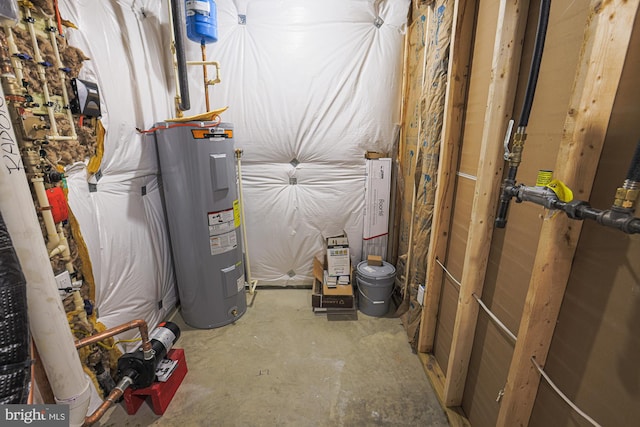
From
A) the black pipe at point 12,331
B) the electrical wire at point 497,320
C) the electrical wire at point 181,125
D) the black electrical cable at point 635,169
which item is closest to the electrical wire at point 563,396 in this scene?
the electrical wire at point 497,320

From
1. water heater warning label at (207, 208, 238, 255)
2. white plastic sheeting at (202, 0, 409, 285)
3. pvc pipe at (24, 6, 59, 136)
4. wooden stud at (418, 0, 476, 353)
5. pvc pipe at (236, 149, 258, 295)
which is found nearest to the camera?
pvc pipe at (24, 6, 59, 136)

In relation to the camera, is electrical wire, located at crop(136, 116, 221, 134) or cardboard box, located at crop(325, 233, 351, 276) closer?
electrical wire, located at crop(136, 116, 221, 134)

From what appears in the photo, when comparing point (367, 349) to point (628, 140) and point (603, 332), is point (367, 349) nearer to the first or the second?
point (603, 332)

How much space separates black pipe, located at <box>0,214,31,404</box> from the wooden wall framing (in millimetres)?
1442

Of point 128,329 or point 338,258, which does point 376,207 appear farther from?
point 128,329

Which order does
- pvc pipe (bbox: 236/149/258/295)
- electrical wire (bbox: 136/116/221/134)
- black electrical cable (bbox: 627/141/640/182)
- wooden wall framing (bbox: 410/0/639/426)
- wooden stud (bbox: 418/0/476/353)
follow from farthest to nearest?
1. pvc pipe (bbox: 236/149/258/295)
2. electrical wire (bbox: 136/116/221/134)
3. wooden stud (bbox: 418/0/476/353)
4. wooden wall framing (bbox: 410/0/639/426)
5. black electrical cable (bbox: 627/141/640/182)

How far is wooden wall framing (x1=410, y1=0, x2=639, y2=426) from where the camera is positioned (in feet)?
2.24

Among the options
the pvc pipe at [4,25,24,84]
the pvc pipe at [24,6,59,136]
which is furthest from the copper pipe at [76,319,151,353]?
the pvc pipe at [4,25,24,84]

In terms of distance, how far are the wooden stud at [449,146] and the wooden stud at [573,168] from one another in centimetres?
76

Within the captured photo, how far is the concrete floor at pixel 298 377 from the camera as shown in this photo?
4.83 feet

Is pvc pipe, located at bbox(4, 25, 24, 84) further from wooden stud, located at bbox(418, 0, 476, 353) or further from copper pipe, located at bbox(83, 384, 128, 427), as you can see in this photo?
wooden stud, located at bbox(418, 0, 476, 353)

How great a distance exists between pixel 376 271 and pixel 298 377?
→ 3.34 feet

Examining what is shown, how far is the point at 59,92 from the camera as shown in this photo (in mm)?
1297

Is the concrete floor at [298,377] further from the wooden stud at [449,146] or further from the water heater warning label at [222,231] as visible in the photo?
the water heater warning label at [222,231]
